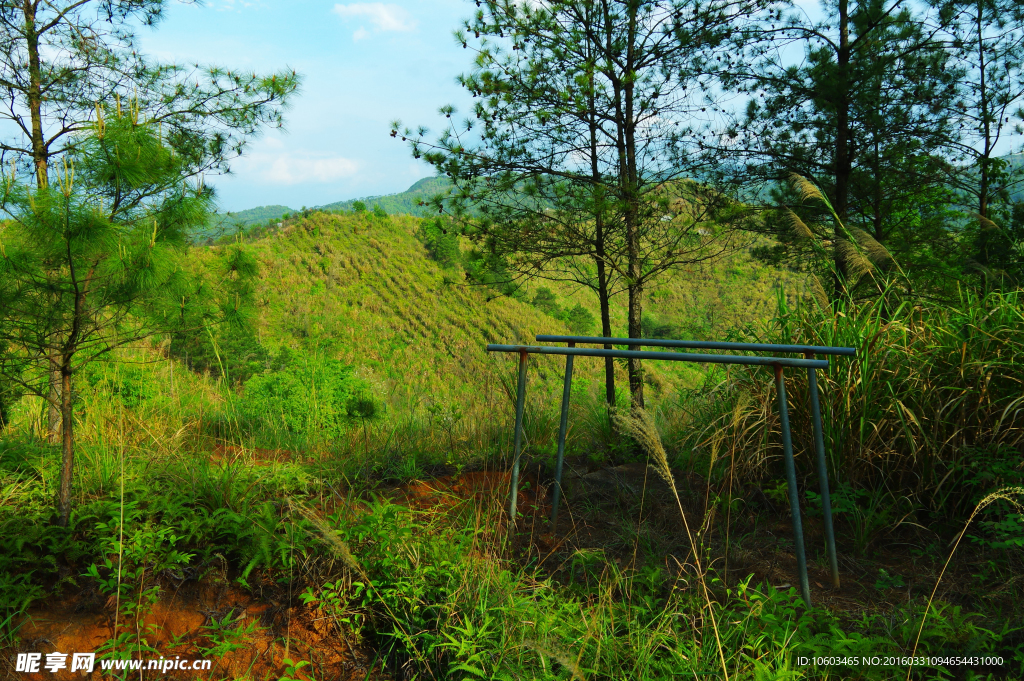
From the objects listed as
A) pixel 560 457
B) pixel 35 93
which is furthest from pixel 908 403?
pixel 35 93

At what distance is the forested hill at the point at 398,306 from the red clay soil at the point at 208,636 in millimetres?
16094

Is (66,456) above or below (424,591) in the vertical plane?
above

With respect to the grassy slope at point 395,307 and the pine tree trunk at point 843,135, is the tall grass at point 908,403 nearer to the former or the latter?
the pine tree trunk at point 843,135

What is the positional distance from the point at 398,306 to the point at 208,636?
24731 mm

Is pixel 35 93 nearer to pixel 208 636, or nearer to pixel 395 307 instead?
pixel 208 636

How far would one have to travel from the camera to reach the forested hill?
2205 cm

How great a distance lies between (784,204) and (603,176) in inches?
150

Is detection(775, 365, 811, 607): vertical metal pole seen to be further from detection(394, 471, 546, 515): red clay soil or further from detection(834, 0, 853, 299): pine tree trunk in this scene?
detection(834, 0, 853, 299): pine tree trunk

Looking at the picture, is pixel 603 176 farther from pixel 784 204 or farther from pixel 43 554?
pixel 43 554

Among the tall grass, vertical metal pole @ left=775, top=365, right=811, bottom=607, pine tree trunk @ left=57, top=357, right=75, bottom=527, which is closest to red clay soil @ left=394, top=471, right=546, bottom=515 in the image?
the tall grass

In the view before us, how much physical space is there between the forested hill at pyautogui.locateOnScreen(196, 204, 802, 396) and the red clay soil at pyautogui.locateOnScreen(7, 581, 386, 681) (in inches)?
634

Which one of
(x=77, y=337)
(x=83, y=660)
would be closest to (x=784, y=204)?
(x=77, y=337)

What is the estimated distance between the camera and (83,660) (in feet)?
8.38

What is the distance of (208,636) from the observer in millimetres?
2602
